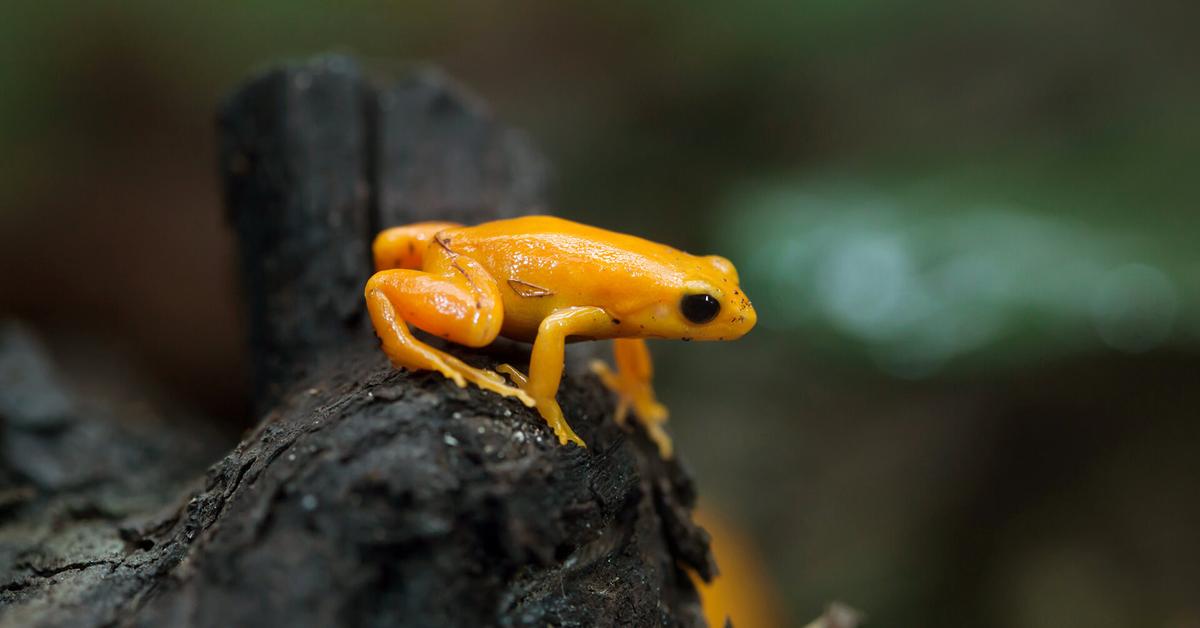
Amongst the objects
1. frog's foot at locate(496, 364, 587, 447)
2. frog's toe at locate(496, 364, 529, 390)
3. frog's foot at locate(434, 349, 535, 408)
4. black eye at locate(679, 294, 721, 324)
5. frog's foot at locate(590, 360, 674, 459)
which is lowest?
frog's foot at locate(590, 360, 674, 459)

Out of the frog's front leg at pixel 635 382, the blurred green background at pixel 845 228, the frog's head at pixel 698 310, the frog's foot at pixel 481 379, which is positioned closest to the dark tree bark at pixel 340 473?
the frog's foot at pixel 481 379

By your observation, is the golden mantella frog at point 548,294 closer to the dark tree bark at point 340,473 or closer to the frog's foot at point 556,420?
the frog's foot at point 556,420

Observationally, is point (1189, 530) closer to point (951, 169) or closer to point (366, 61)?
point (951, 169)

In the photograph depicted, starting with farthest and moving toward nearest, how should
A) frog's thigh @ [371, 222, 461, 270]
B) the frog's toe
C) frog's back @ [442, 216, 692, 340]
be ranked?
frog's thigh @ [371, 222, 461, 270] < frog's back @ [442, 216, 692, 340] < the frog's toe

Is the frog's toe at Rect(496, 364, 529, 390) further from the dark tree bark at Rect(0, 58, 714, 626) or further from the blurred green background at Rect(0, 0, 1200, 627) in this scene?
the blurred green background at Rect(0, 0, 1200, 627)


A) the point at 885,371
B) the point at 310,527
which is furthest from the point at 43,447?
the point at 885,371

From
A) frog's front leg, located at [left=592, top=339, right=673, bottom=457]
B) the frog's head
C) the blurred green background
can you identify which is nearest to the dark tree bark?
frog's front leg, located at [left=592, top=339, right=673, bottom=457]
